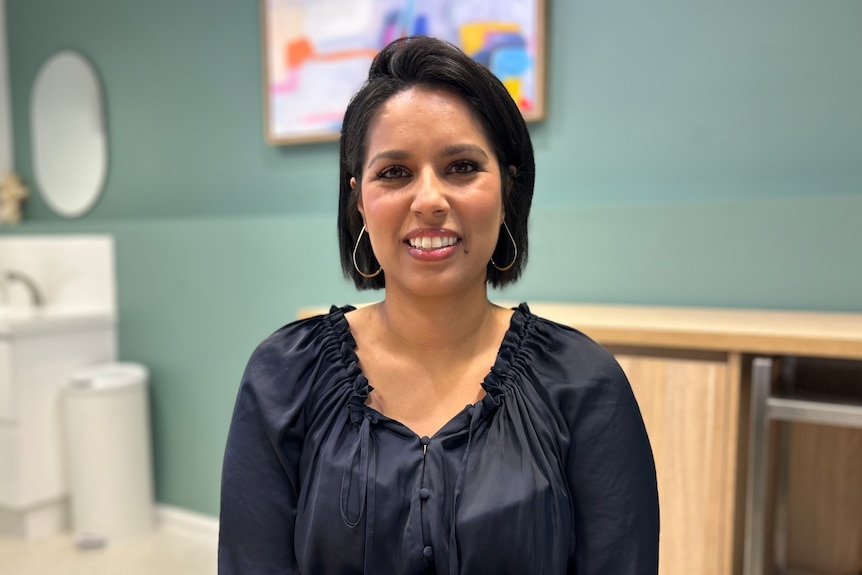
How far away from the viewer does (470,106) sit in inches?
40.0

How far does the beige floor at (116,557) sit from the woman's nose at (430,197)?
2.12 m

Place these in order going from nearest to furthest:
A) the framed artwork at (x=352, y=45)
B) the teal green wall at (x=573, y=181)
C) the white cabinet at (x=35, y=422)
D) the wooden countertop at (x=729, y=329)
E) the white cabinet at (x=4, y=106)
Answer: the wooden countertop at (x=729, y=329) → the teal green wall at (x=573, y=181) → the framed artwork at (x=352, y=45) → the white cabinet at (x=35, y=422) → the white cabinet at (x=4, y=106)

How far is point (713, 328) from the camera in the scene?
150 cm

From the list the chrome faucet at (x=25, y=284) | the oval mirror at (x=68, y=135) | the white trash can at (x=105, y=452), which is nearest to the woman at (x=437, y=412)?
the white trash can at (x=105, y=452)

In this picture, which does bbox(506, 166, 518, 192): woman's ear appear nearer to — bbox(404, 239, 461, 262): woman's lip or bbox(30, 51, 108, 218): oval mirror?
bbox(404, 239, 461, 262): woman's lip

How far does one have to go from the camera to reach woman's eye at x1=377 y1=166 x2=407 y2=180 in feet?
3.38

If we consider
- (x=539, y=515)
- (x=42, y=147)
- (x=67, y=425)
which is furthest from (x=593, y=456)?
(x=42, y=147)

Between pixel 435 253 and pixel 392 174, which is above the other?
pixel 392 174

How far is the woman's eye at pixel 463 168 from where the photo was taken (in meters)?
1.02

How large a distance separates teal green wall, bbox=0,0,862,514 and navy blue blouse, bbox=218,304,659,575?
1078mm

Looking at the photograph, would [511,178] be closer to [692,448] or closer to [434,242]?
[434,242]

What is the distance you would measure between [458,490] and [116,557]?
227 cm

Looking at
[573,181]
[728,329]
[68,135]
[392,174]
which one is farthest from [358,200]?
[68,135]

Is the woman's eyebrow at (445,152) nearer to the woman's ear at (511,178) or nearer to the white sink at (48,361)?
the woman's ear at (511,178)
